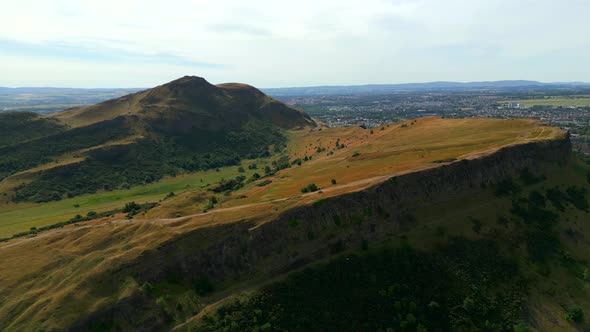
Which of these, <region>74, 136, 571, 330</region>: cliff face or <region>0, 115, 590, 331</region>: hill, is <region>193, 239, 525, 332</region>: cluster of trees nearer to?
<region>0, 115, 590, 331</region>: hill

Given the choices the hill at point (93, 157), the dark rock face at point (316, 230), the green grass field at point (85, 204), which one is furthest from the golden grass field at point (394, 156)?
the hill at point (93, 157)

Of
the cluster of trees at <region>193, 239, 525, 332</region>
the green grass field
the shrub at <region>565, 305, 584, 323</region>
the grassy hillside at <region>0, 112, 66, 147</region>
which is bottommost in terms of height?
the green grass field

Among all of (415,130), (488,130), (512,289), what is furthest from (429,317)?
(415,130)

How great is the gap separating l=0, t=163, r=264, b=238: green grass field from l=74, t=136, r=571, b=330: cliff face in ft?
227

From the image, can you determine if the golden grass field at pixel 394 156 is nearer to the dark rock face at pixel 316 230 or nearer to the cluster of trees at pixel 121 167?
the dark rock face at pixel 316 230

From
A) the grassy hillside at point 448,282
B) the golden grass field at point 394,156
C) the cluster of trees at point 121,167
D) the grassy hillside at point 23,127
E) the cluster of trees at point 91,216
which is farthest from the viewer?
the grassy hillside at point 23,127

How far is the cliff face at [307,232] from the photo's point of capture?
56938 millimetres

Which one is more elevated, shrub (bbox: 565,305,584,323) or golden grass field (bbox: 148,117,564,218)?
golden grass field (bbox: 148,117,564,218)

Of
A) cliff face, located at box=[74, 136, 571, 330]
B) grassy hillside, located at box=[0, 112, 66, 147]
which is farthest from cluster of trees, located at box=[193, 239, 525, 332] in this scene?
grassy hillside, located at box=[0, 112, 66, 147]

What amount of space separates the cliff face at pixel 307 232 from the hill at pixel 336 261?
19cm

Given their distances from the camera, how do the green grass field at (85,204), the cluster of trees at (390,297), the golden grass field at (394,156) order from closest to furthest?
1. the cluster of trees at (390,297)
2. the golden grass field at (394,156)
3. the green grass field at (85,204)

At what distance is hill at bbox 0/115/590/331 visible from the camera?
5147cm

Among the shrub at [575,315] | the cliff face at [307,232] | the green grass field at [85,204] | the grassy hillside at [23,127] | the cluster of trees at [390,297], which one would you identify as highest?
the grassy hillside at [23,127]

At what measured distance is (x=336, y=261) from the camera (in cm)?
5981
